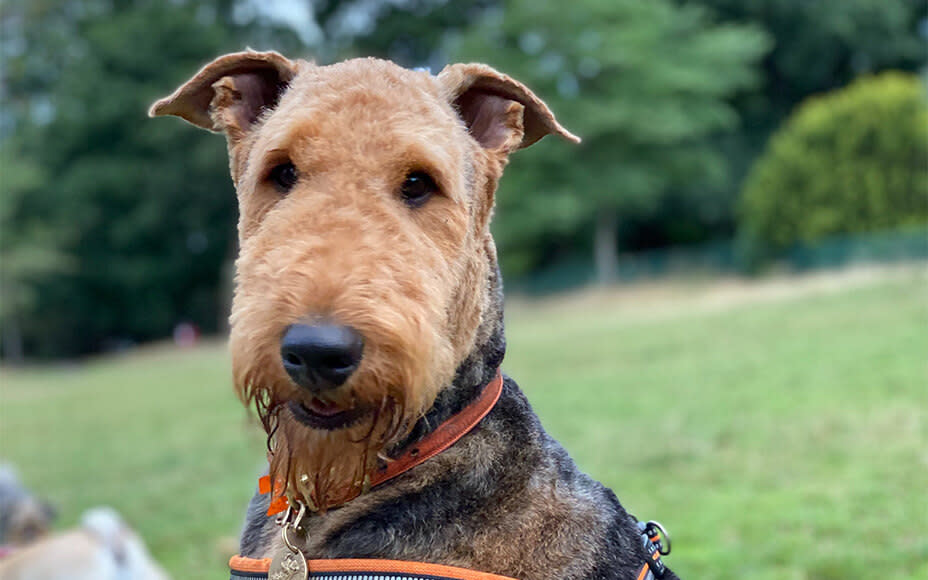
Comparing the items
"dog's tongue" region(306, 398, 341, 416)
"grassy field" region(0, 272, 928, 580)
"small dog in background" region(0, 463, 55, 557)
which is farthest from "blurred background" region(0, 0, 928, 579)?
"dog's tongue" region(306, 398, 341, 416)

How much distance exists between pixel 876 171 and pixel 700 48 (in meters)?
10.6

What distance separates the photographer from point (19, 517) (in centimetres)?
560

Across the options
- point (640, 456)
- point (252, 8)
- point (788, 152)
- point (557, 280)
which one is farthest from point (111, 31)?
point (640, 456)

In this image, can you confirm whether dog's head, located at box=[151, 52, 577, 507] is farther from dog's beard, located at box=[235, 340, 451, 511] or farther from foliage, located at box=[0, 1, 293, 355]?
foliage, located at box=[0, 1, 293, 355]

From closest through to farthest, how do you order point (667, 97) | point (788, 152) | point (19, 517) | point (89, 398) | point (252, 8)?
point (19, 517), point (89, 398), point (788, 152), point (667, 97), point (252, 8)

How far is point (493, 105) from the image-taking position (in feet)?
7.91

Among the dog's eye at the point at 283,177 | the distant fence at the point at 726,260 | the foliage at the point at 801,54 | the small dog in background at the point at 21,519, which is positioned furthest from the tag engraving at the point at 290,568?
the foliage at the point at 801,54

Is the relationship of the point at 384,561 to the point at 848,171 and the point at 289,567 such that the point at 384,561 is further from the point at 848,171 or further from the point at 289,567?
the point at 848,171

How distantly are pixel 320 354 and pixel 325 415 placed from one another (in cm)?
21

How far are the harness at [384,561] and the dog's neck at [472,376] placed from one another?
0.06 feet

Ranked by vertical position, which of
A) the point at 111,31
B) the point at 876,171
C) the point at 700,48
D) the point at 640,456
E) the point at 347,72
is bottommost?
the point at 347,72

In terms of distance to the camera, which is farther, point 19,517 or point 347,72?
point 19,517

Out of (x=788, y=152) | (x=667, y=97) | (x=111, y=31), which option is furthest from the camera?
(x=111, y=31)

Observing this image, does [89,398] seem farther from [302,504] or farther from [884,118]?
[884,118]
